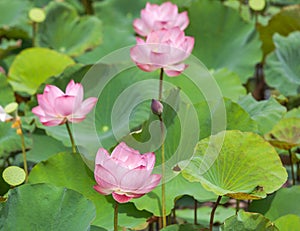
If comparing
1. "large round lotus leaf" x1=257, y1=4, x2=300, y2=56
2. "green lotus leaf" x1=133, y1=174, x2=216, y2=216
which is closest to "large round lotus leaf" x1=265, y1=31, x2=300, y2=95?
"large round lotus leaf" x1=257, y1=4, x2=300, y2=56

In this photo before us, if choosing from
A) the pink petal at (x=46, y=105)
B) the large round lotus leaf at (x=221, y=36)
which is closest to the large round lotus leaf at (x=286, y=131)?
the pink petal at (x=46, y=105)

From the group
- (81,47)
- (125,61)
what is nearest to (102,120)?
(125,61)

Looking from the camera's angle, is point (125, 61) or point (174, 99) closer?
point (174, 99)

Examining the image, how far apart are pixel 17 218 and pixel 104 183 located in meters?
0.18

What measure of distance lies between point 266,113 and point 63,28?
1018 mm

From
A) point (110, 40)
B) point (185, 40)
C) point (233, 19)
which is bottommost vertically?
point (110, 40)

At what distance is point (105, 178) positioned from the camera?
3.65 feet

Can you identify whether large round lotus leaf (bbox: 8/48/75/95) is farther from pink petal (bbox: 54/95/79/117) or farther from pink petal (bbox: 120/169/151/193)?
pink petal (bbox: 120/169/151/193)

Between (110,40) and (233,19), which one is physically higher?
(233,19)

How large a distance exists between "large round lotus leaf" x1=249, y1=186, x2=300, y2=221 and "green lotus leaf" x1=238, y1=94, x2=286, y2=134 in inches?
7.7

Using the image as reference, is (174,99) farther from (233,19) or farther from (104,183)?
(233,19)

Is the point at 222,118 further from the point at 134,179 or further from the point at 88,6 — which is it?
the point at 88,6

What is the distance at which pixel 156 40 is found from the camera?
1.41 meters

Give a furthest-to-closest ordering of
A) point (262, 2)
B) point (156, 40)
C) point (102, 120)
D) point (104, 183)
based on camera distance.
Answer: point (262, 2) < point (102, 120) < point (156, 40) < point (104, 183)
